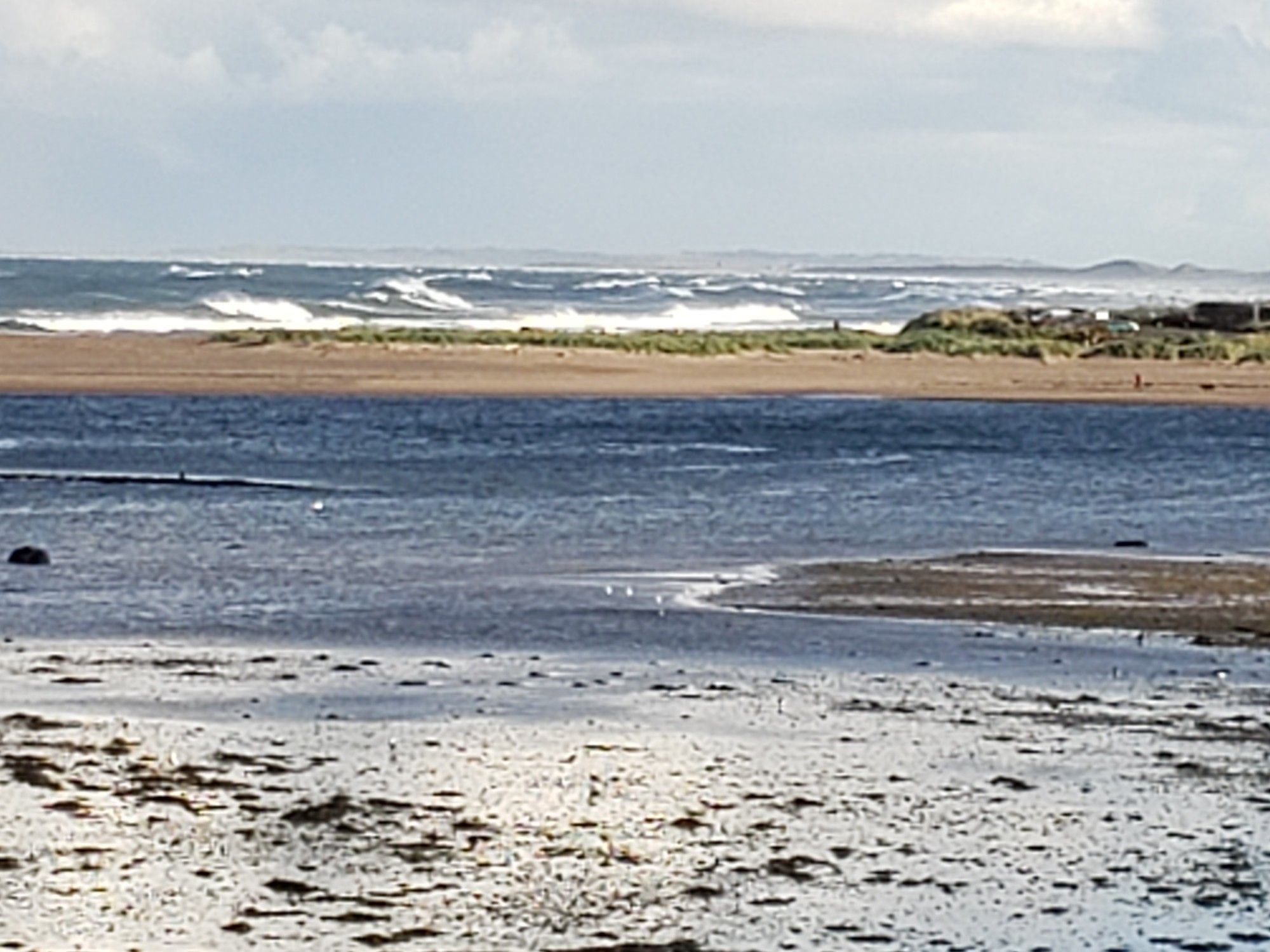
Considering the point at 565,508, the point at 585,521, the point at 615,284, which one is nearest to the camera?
the point at 585,521

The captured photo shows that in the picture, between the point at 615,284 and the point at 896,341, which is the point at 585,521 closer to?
the point at 896,341

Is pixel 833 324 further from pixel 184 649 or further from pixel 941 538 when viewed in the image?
pixel 184 649

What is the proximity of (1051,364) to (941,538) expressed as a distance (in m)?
38.0

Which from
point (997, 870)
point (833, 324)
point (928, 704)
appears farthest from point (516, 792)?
point (833, 324)

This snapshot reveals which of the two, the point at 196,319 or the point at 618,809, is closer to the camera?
the point at 618,809

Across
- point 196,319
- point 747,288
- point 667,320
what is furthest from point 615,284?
point 196,319

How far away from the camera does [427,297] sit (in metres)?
113

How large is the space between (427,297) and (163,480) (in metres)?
79.3

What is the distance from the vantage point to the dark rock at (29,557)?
80.2 feet

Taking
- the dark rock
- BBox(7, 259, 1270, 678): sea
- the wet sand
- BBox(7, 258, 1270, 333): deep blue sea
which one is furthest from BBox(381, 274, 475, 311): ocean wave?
the dark rock

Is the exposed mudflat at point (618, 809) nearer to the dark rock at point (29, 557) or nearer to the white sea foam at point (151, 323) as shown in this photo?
the dark rock at point (29, 557)

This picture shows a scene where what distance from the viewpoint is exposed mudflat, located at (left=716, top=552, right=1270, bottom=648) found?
818 inches

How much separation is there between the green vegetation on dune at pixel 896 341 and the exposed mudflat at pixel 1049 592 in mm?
40388

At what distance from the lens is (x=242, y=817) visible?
42.0ft
